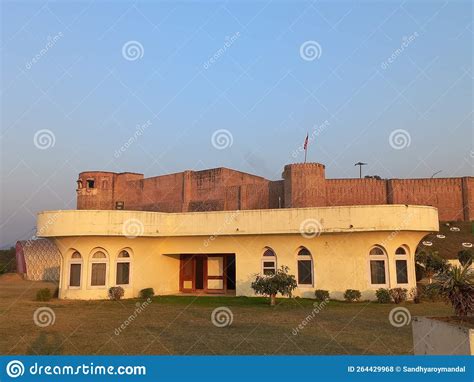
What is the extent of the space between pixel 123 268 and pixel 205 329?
923 centimetres

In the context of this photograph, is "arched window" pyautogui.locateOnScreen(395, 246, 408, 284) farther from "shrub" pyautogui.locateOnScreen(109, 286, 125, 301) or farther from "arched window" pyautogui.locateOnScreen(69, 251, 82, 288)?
"arched window" pyautogui.locateOnScreen(69, 251, 82, 288)

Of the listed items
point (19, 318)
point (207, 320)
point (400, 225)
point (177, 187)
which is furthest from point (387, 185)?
point (19, 318)

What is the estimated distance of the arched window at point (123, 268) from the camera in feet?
65.0

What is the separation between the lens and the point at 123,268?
786 inches

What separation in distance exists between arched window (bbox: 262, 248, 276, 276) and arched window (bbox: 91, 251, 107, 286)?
23.5 feet

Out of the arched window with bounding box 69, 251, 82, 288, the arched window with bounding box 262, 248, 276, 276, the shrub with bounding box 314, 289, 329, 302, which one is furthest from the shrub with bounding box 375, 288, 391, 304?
the arched window with bounding box 69, 251, 82, 288

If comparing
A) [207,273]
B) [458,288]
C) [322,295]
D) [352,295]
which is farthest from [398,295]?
[458,288]

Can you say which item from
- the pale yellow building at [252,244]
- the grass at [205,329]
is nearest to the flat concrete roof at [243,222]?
the pale yellow building at [252,244]

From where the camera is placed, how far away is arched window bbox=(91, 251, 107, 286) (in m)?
19.5

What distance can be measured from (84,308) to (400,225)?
12867mm

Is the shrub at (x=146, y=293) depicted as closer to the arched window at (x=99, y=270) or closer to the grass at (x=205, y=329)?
the arched window at (x=99, y=270)

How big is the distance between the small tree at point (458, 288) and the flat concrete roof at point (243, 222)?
9720mm

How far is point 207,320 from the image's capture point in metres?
13.5

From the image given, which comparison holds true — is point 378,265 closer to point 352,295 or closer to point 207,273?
point 352,295
